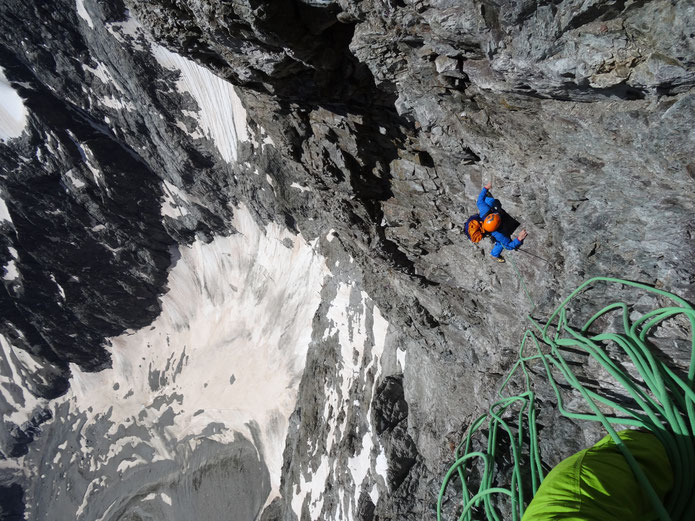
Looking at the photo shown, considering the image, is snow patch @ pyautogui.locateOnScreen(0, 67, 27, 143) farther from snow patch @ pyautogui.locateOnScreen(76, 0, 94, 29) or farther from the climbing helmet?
the climbing helmet

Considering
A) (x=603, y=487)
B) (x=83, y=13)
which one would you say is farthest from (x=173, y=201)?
(x=603, y=487)

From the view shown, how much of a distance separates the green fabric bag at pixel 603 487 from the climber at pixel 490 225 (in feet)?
12.3

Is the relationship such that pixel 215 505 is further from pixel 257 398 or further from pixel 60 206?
pixel 60 206

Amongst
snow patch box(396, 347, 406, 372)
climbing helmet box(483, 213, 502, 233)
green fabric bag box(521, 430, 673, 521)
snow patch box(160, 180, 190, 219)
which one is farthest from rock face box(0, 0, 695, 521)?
green fabric bag box(521, 430, 673, 521)

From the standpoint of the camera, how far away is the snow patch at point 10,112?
61.4 feet

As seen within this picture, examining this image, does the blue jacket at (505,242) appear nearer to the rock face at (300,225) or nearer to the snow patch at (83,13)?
the rock face at (300,225)

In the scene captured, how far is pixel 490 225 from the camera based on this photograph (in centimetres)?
645

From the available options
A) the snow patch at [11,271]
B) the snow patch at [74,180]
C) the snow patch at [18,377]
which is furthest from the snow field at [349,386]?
the snow patch at [18,377]

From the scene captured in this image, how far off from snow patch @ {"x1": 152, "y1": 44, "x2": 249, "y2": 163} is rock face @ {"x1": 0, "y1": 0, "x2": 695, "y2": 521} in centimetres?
11

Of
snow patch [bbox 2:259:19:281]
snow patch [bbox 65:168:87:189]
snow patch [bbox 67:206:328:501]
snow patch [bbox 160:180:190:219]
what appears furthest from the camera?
snow patch [bbox 2:259:19:281]

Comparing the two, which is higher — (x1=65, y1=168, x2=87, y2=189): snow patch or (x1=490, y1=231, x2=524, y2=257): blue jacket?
(x1=65, y1=168, x2=87, y2=189): snow patch

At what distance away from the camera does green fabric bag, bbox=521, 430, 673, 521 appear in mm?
2635

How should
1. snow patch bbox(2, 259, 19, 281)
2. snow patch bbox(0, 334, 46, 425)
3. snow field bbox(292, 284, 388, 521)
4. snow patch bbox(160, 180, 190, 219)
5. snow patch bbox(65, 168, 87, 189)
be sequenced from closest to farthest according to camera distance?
snow field bbox(292, 284, 388, 521) → snow patch bbox(65, 168, 87, 189) → snow patch bbox(160, 180, 190, 219) → snow patch bbox(2, 259, 19, 281) → snow patch bbox(0, 334, 46, 425)

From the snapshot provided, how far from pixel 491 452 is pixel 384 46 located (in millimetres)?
5740
